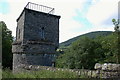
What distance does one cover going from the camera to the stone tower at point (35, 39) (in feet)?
44.2

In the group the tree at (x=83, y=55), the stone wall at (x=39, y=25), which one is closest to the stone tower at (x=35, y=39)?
the stone wall at (x=39, y=25)

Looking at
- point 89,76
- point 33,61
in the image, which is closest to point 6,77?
Answer: point 89,76

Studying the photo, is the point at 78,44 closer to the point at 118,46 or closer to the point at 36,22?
the point at 36,22

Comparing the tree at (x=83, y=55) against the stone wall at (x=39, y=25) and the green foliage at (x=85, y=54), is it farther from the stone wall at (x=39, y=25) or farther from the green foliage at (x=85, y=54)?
the stone wall at (x=39, y=25)

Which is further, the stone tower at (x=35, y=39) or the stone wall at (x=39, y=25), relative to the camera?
the stone wall at (x=39, y=25)

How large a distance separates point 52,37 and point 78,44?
3241 mm

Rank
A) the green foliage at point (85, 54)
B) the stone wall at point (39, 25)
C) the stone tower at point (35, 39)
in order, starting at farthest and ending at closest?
the green foliage at point (85, 54) → the stone wall at point (39, 25) → the stone tower at point (35, 39)

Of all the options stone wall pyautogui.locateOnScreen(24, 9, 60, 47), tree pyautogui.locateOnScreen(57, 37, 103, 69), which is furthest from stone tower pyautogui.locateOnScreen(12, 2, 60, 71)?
tree pyautogui.locateOnScreen(57, 37, 103, 69)

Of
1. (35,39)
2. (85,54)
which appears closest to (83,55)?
(85,54)

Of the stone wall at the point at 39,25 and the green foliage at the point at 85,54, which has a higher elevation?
the stone wall at the point at 39,25

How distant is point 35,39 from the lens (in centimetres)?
1659

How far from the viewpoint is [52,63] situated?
14.5 metres

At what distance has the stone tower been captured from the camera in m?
13.5

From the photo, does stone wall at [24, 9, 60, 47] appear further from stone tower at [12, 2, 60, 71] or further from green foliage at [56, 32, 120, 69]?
green foliage at [56, 32, 120, 69]
